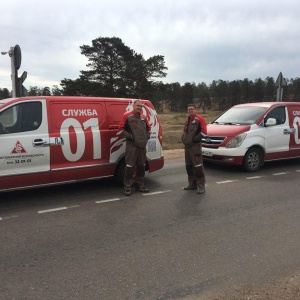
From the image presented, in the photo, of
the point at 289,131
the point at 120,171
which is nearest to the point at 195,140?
the point at 120,171

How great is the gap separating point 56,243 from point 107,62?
161 feet

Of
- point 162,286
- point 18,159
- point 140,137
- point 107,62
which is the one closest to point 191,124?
point 140,137

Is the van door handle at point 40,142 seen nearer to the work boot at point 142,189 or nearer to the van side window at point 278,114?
the work boot at point 142,189

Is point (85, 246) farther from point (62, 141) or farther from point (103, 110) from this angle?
point (103, 110)

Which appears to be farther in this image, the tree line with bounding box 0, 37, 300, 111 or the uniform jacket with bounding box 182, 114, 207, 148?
the tree line with bounding box 0, 37, 300, 111

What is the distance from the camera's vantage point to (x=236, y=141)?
8.72 metres

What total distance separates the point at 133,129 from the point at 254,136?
3749mm

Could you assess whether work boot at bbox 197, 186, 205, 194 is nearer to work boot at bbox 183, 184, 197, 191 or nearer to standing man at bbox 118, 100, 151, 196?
work boot at bbox 183, 184, 197, 191

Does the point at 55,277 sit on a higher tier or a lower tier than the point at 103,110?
lower

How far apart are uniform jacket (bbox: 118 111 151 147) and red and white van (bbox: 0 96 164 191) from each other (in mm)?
335

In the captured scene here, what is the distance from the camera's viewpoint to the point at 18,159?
588 centimetres

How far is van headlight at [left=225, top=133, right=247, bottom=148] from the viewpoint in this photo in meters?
8.71

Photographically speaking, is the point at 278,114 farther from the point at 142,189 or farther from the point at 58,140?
the point at 58,140

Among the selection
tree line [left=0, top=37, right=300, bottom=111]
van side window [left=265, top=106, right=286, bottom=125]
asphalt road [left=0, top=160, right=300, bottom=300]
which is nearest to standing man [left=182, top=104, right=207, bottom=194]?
asphalt road [left=0, top=160, right=300, bottom=300]
